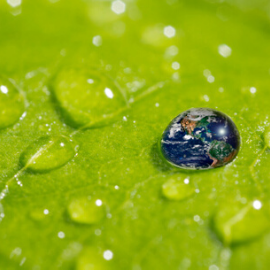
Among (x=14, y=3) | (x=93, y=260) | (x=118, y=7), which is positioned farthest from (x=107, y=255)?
(x=14, y=3)

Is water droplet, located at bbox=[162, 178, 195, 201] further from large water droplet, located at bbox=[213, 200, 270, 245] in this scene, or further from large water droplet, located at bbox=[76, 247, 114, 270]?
large water droplet, located at bbox=[76, 247, 114, 270]

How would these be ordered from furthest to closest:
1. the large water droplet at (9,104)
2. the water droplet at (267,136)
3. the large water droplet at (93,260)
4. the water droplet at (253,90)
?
the water droplet at (253,90) → the large water droplet at (9,104) → the water droplet at (267,136) → the large water droplet at (93,260)

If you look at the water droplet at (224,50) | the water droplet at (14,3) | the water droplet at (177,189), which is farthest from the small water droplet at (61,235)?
the water droplet at (14,3)

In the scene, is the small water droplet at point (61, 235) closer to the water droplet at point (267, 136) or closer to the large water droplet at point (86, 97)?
the large water droplet at point (86, 97)

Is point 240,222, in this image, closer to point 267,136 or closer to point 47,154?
point 267,136

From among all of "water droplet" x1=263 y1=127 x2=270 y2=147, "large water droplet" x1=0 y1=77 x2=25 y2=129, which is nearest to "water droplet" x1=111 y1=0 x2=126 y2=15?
"large water droplet" x1=0 y1=77 x2=25 y2=129

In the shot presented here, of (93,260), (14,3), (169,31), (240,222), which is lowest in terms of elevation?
(240,222)
